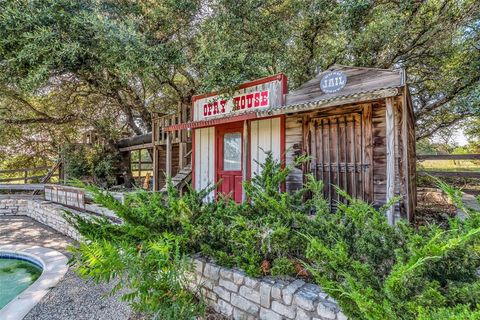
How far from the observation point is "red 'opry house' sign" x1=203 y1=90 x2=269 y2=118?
5.51m

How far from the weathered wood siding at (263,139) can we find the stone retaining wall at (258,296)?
8.84ft

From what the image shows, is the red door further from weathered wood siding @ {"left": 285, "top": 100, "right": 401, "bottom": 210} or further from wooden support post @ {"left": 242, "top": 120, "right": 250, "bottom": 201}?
weathered wood siding @ {"left": 285, "top": 100, "right": 401, "bottom": 210}

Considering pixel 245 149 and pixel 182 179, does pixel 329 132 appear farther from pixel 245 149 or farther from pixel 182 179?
pixel 182 179

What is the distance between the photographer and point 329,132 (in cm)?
480

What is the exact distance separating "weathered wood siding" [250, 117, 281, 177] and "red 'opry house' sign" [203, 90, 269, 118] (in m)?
0.39

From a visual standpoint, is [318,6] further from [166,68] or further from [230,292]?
[230,292]

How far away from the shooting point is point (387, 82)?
4023 mm

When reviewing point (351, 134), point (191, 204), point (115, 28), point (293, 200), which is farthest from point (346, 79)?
point (115, 28)

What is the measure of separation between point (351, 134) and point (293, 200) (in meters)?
1.99

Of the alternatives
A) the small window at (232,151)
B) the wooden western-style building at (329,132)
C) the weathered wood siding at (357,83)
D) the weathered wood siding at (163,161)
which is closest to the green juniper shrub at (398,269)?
the wooden western-style building at (329,132)

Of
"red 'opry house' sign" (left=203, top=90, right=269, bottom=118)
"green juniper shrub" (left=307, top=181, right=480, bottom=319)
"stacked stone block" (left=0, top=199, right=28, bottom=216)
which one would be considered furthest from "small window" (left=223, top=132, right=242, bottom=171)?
"stacked stone block" (left=0, top=199, right=28, bottom=216)

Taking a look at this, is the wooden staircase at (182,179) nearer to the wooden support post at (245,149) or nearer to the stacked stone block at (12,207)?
the wooden support post at (245,149)

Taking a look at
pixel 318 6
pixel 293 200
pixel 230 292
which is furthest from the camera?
pixel 318 6

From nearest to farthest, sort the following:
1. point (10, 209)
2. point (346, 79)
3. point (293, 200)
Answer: point (293, 200), point (346, 79), point (10, 209)
